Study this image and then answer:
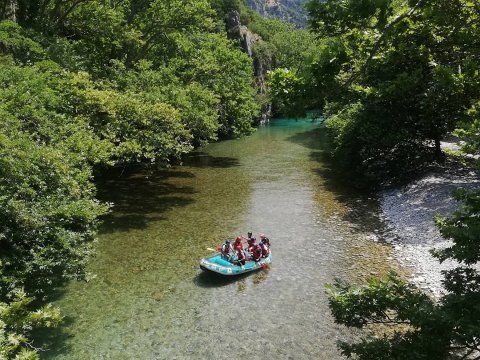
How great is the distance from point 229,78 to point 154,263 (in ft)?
87.7

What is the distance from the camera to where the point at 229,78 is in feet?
127

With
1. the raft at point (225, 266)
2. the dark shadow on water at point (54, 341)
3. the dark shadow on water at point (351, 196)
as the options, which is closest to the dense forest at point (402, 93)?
the dark shadow on water at point (54, 341)

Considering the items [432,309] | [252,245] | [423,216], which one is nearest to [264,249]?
[252,245]

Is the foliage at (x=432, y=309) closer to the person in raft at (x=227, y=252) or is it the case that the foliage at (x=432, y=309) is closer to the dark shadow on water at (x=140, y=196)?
the person in raft at (x=227, y=252)

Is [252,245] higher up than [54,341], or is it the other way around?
[252,245]

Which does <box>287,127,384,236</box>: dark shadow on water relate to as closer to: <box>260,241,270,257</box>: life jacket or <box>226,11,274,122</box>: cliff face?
<box>260,241,270,257</box>: life jacket

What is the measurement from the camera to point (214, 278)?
1442cm

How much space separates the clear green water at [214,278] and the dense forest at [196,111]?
58.2 inches

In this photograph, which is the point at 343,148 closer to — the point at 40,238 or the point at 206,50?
the point at 206,50

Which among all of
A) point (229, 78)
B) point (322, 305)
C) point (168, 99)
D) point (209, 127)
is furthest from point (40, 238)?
point (229, 78)

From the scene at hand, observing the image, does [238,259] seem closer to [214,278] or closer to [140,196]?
[214,278]

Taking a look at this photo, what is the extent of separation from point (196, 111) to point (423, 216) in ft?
54.2

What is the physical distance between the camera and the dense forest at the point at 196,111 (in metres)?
5.05

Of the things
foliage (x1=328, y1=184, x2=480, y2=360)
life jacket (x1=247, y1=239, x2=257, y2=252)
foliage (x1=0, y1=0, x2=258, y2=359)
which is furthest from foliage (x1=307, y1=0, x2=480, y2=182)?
life jacket (x1=247, y1=239, x2=257, y2=252)
